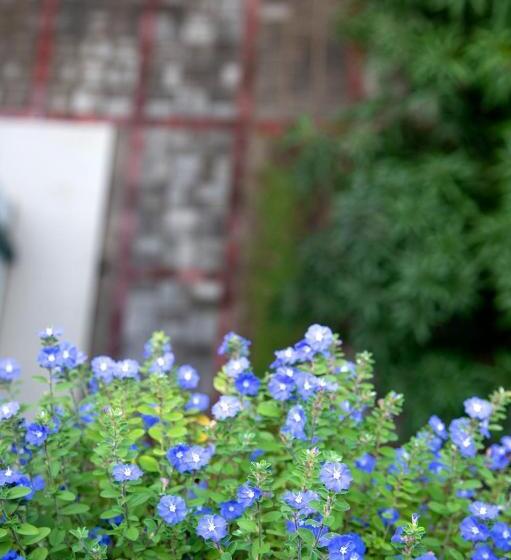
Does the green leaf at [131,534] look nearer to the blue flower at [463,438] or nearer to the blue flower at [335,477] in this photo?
the blue flower at [335,477]

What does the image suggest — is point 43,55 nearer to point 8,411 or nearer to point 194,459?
point 8,411

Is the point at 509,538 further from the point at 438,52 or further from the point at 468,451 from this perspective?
the point at 438,52

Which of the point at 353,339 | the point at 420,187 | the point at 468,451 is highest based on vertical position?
the point at 420,187

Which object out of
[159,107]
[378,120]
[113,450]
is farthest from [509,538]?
[159,107]

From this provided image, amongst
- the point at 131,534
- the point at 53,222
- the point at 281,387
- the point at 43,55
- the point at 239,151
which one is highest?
the point at 43,55

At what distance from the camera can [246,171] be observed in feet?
15.9

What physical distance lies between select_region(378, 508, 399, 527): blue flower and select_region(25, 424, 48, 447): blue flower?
618 mm

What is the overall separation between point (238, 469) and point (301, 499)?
36 centimetres

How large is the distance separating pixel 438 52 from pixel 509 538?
2833 millimetres

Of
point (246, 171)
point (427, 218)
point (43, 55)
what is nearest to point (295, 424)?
point (427, 218)

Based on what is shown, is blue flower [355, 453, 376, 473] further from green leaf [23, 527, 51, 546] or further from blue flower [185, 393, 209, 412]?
green leaf [23, 527, 51, 546]

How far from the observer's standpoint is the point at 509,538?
1.65 meters

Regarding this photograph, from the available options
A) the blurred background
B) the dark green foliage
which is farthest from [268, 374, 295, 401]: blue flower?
the blurred background

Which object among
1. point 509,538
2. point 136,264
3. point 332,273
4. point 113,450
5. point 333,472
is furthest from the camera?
point 136,264
